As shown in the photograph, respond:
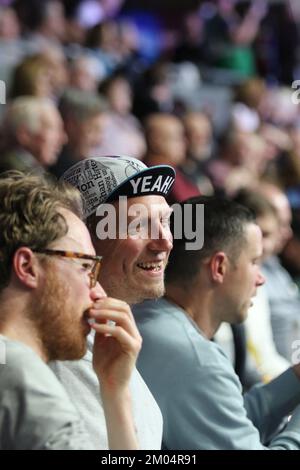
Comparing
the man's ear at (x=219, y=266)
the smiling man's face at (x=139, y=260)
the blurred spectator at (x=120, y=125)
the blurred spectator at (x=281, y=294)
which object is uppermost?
the smiling man's face at (x=139, y=260)

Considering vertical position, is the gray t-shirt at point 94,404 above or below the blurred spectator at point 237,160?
above

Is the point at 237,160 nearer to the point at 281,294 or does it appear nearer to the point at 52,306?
the point at 281,294

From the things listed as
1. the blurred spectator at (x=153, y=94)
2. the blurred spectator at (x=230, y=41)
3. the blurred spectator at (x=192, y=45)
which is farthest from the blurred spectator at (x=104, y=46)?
the blurred spectator at (x=230, y=41)

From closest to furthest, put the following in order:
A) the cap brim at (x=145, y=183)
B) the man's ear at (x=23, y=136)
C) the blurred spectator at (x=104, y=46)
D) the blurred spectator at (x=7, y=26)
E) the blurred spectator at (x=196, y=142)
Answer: the cap brim at (x=145, y=183), the man's ear at (x=23, y=136), the blurred spectator at (x=196, y=142), the blurred spectator at (x=7, y=26), the blurred spectator at (x=104, y=46)

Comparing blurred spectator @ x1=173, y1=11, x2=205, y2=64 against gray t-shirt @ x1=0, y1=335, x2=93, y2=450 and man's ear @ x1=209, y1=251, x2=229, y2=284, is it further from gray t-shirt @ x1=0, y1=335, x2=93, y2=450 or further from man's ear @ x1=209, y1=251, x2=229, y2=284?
gray t-shirt @ x1=0, y1=335, x2=93, y2=450

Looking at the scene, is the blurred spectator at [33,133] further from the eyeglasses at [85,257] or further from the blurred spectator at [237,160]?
the eyeglasses at [85,257]

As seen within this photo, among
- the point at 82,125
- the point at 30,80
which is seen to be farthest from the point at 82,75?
the point at 82,125

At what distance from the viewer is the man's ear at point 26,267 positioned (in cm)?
233

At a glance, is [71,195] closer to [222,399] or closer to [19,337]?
[19,337]

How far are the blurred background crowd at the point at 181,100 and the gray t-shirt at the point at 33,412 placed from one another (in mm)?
2546

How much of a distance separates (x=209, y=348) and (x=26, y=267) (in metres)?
1.27


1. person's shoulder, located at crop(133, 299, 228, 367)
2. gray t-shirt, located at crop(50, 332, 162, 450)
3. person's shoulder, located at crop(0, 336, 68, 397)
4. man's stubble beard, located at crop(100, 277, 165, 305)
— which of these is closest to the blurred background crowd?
person's shoulder, located at crop(133, 299, 228, 367)

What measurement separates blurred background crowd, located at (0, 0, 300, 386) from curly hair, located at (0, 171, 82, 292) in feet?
7.76

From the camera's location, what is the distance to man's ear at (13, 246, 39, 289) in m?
2.33
